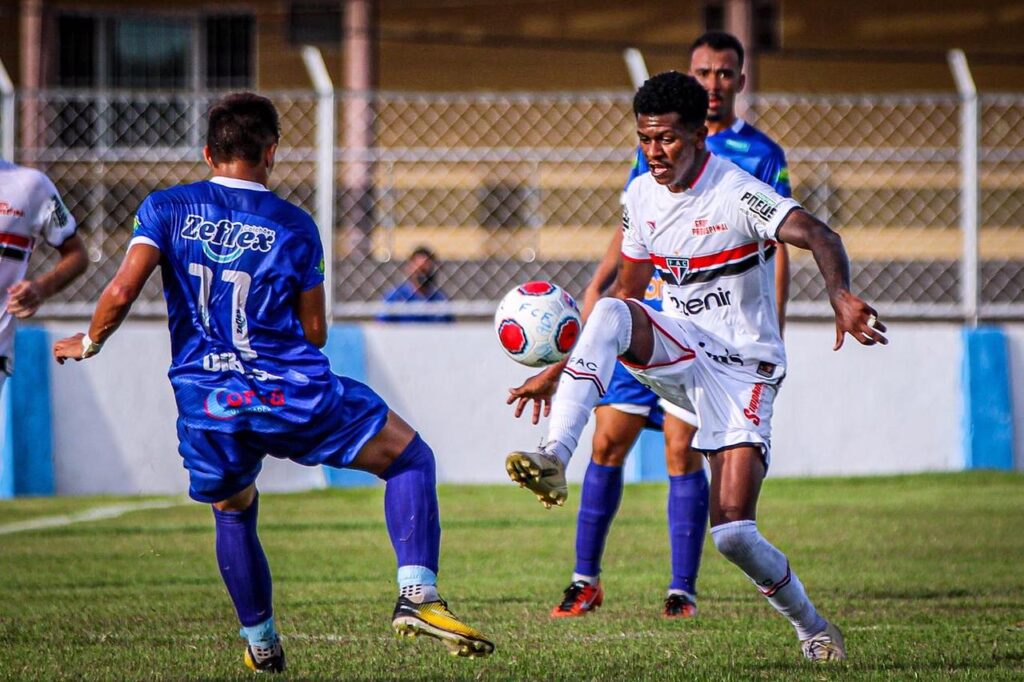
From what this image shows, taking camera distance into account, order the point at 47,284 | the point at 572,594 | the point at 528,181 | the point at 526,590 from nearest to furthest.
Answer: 1. the point at 47,284
2. the point at 572,594
3. the point at 526,590
4. the point at 528,181

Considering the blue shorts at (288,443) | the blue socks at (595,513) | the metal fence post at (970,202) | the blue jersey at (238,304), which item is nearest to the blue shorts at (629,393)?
the blue socks at (595,513)

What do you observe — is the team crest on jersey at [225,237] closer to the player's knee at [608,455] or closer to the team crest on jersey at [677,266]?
the team crest on jersey at [677,266]

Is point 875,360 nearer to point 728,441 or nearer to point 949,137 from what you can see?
point 949,137

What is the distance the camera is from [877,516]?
31.2 ft

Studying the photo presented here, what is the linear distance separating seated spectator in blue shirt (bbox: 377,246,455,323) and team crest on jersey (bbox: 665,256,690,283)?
6.30 meters

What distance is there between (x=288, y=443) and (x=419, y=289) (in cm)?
763

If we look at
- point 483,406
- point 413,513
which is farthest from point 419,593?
point 483,406

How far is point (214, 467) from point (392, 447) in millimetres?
529

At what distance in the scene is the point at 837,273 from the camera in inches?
185

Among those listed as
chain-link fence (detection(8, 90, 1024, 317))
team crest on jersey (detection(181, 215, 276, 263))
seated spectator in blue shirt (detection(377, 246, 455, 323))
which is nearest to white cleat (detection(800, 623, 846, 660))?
team crest on jersey (detection(181, 215, 276, 263))

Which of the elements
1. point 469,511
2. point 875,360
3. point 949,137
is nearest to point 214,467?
point 469,511

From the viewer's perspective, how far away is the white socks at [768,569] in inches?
199

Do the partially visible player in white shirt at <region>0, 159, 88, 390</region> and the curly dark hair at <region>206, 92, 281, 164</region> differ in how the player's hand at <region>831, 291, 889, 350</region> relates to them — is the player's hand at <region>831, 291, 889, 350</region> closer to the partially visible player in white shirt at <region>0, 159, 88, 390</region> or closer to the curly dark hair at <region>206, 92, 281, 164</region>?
the curly dark hair at <region>206, 92, 281, 164</region>

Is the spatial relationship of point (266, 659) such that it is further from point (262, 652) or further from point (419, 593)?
point (419, 593)
